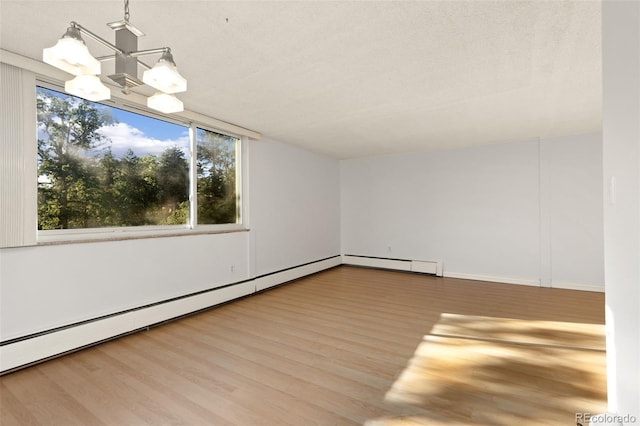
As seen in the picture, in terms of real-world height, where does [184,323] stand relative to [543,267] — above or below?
below

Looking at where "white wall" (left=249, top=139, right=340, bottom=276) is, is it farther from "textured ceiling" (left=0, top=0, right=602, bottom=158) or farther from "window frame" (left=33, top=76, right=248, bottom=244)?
"textured ceiling" (left=0, top=0, right=602, bottom=158)

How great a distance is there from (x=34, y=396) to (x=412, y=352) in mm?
3034

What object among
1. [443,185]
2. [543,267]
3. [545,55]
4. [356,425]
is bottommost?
[356,425]

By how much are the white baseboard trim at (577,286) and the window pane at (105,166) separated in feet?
20.6

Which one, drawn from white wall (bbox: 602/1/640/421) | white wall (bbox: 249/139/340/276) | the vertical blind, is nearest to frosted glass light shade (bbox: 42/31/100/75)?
the vertical blind

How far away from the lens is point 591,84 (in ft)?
9.85

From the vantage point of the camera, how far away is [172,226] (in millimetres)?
3992

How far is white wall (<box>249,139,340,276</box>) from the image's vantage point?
5.18 meters

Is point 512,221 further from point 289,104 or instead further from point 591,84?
point 289,104

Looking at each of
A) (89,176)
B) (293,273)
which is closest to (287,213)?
(293,273)

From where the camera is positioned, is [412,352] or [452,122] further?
[452,122]

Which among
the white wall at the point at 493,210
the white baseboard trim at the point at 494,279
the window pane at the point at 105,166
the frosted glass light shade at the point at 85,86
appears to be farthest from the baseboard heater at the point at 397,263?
the frosted glass light shade at the point at 85,86

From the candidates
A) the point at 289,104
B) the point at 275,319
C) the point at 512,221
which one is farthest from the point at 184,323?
the point at 512,221

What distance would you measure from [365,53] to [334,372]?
2.63 meters
